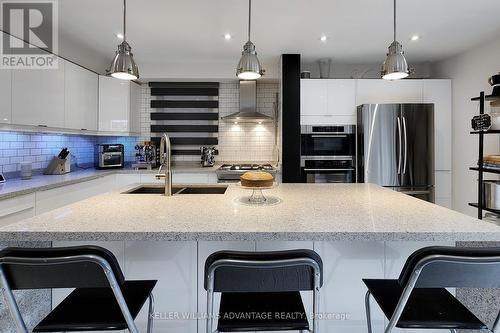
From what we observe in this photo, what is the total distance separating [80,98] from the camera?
3.51 m

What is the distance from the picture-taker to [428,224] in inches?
50.7

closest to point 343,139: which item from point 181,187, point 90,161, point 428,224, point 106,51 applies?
point 181,187

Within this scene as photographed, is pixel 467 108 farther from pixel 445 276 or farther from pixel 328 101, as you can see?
pixel 445 276

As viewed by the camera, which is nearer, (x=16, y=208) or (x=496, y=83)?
(x=16, y=208)

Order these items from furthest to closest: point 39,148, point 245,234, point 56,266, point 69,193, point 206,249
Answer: point 39,148
point 69,193
point 206,249
point 245,234
point 56,266

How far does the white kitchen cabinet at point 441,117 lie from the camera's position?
3.98 metres

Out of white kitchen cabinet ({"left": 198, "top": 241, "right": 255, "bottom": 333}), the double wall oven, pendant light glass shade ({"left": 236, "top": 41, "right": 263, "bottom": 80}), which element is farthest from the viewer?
the double wall oven

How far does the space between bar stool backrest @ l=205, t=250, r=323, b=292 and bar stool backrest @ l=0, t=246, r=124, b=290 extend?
0.35 m

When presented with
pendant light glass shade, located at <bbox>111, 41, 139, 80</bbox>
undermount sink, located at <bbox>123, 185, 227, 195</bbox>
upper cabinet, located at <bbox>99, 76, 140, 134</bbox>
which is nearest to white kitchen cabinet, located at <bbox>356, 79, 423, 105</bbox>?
undermount sink, located at <bbox>123, 185, 227, 195</bbox>

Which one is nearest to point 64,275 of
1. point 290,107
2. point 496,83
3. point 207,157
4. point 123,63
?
point 123,63

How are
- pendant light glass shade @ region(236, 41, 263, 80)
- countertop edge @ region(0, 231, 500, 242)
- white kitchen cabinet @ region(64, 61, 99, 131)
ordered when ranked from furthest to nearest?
white kitchen cabinet @ region(64, 61, 99, 131)
pendant light glass shade @ region(236, 41, 263, 80)
countertop edge @ region(0, 231, 500, 242)

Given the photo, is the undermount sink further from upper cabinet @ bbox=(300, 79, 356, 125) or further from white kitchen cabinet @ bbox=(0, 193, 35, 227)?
upper cabinet @ bbox=(300, 79, 356, 125)

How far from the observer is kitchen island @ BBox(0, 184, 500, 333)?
119 centimetres

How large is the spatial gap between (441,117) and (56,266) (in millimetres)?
4525
